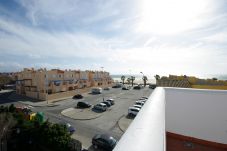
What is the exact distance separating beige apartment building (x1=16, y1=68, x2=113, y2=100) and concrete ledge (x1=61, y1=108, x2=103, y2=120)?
10.2m

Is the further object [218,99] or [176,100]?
[176,100]

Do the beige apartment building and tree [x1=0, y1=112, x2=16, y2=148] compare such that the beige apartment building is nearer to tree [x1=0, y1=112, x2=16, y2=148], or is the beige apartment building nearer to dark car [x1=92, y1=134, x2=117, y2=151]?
tree [x1=0, y1=112, x2=16, y2=148]

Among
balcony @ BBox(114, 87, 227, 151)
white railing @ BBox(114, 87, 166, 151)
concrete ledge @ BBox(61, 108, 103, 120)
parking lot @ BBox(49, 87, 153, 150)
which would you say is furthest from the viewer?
concrete ledge @ BBox(61, 108, 103, 120)

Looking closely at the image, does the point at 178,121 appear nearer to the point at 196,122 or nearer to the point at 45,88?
the point at 196,122

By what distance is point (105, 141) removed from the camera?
48.8 ft

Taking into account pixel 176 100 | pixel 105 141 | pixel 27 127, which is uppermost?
pixel 176 100

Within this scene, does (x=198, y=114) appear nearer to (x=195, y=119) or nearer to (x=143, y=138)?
(x=195, y=119)

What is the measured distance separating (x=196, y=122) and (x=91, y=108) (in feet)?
82.0

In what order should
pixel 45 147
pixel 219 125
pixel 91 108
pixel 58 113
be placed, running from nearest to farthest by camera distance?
pixel 219 125 → pixel 45 147 → pixel 58 113 → pixel 91 108

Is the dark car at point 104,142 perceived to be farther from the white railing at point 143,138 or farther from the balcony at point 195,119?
the white railing at point 143,138

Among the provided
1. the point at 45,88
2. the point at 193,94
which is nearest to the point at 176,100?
the point at 193,94

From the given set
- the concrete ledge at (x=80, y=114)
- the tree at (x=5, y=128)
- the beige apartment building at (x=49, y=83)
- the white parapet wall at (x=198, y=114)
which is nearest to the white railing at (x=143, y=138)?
the white parapet wall at (x=198, y=114)

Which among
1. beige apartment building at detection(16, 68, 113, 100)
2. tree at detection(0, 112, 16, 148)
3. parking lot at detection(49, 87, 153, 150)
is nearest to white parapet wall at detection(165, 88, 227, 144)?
parking lot at detection(49, 87, 153, 150)

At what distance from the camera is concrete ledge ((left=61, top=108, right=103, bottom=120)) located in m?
23.6
